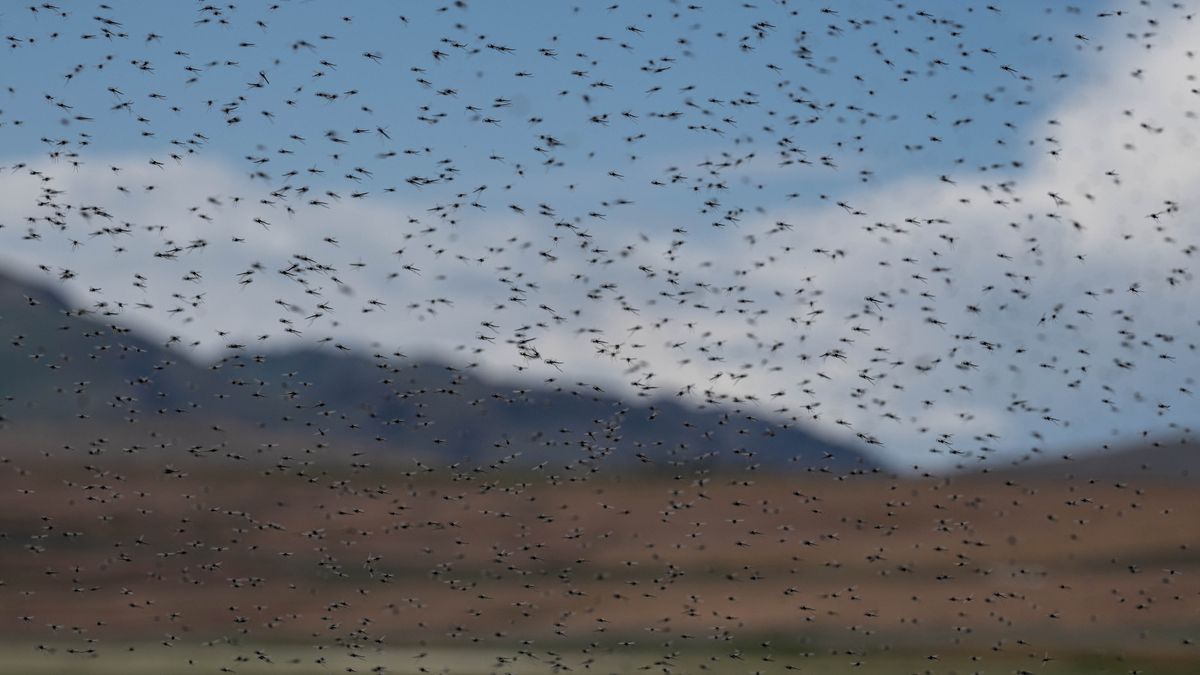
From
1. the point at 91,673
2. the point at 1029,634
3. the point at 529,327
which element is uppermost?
the point at 529,327

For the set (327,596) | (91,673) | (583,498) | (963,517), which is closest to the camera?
(91,673)

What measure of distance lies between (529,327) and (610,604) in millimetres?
32067

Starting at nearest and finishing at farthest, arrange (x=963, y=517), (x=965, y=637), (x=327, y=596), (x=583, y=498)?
(x=965, y=637) → (x=327, y=596) → (x=963, y=517) → (x=583, y=498)

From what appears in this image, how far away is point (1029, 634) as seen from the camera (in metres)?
50.2

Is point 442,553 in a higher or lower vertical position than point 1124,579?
lower

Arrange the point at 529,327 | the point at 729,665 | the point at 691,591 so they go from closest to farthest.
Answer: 1. the point at 529,327
2. the point at 729,665
3. the point at 691,591

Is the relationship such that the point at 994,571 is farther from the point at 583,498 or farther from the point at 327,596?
the point at 583,498

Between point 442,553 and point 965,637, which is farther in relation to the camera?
point 442,553

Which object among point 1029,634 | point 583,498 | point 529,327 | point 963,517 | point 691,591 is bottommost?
point 583,498

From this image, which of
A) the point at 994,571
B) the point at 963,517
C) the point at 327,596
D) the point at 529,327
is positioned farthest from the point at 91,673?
the point at 963,517

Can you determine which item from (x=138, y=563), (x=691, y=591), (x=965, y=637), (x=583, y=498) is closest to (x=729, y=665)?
(x=965, y=637)

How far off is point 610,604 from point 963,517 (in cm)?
2686

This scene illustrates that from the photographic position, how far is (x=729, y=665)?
44438mm

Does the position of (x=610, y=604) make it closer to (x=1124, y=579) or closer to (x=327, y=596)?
(x=327, y=596)
